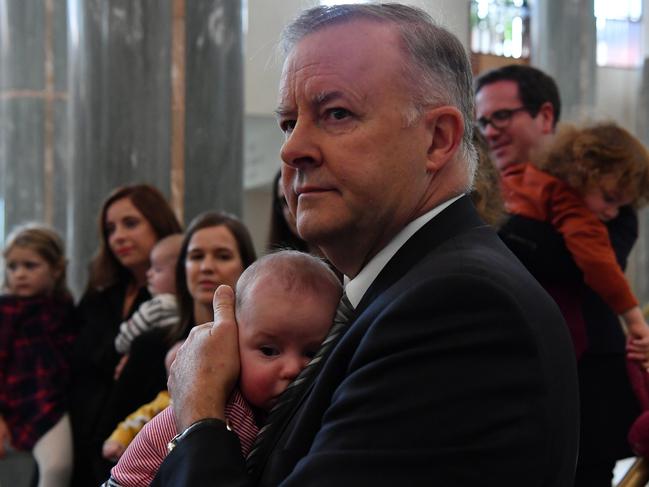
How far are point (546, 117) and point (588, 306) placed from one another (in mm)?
852

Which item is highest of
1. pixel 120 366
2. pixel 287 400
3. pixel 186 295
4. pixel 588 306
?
pixel 287 400

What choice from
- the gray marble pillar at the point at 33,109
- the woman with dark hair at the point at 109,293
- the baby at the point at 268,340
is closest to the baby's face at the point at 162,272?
the woman with dark hair at the point at 109,293

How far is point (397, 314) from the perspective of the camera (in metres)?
1.69

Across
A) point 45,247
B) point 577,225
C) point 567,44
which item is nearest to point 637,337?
point 577,225

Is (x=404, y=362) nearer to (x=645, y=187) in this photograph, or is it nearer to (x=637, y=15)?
(x=645, y=187)

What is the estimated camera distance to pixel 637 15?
18266 millimetres

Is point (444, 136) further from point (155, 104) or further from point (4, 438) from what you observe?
point (155, 104)

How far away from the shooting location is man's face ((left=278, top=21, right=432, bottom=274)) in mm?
1903

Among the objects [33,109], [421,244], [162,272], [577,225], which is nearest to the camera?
[421,244]

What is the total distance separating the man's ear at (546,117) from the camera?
4148 millimetres

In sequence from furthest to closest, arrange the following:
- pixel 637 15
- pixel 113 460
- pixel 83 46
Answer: pixel 637 15, pixel 83 46, pixel 113 460

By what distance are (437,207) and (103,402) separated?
3.52m

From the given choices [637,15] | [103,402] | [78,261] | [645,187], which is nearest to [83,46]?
[78,261]

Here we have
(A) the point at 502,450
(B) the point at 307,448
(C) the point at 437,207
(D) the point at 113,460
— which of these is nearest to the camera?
(A) the point at 502,450
